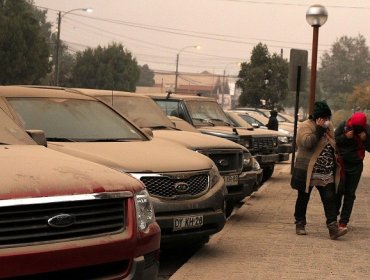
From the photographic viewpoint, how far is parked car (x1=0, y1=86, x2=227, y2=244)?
18.6ft

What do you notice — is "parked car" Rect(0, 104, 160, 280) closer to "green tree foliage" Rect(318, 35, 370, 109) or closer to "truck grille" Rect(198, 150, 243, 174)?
"truck grille" Rect(198, 150, 243, 174)

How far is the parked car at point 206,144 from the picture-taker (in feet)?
25.8

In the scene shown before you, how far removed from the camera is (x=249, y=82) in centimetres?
3622

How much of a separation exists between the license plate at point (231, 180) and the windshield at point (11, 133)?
3.60m

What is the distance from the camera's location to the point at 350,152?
782 centimetres

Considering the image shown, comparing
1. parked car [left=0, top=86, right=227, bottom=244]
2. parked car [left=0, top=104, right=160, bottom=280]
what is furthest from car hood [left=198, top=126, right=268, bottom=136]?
parked car [left=0, top=104, right=160, bottom=280]

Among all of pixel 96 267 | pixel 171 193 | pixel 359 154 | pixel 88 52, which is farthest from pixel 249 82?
pixel 88 52

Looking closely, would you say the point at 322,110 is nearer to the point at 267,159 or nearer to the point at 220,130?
the point at 220,130

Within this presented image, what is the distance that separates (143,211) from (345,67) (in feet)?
420

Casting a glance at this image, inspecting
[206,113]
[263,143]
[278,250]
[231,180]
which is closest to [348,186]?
[231,180]

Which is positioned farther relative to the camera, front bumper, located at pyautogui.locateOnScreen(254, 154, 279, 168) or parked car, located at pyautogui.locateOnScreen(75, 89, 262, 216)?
front bumper, located at pyautogui.locateOnScreen(254, 154, 279, 168)

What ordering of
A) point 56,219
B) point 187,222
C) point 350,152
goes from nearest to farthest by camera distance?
point 56,219 < point 187,222 < point 350,152

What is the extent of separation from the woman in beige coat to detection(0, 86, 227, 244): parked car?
153 cm

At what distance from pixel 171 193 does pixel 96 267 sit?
88.2 inches
